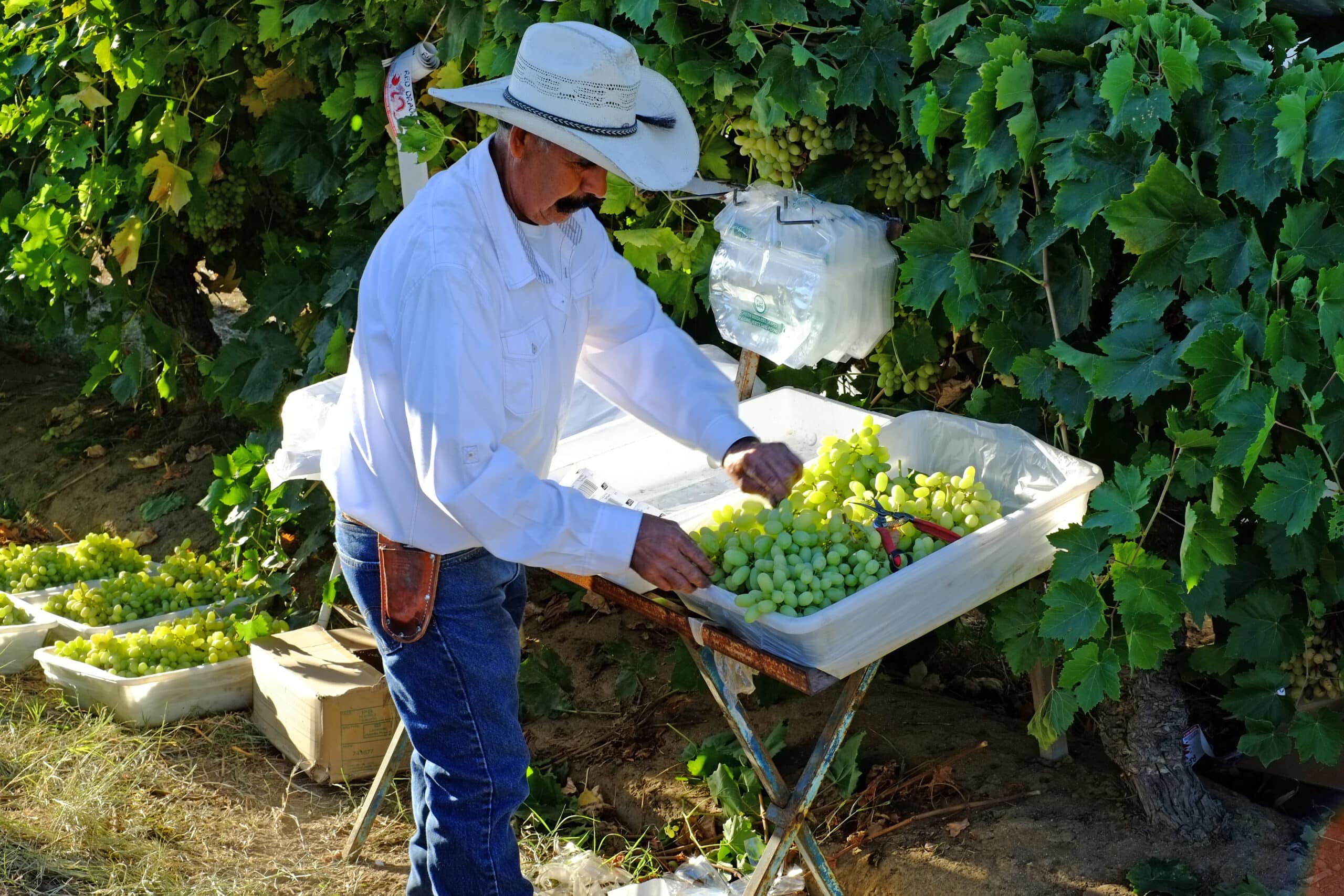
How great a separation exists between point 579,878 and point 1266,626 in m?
1.68

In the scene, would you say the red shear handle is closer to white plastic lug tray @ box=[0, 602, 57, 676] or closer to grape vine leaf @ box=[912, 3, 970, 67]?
grape vine leaf @ box=[912, 3, 970, 67]

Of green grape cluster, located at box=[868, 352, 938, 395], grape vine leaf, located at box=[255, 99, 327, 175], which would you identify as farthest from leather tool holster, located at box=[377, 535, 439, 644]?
grape vine leaf, located at box=[255, 99, 327, 175]

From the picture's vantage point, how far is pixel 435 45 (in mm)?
3906

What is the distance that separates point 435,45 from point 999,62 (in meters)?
1.98

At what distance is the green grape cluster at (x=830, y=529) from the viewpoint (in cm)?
228

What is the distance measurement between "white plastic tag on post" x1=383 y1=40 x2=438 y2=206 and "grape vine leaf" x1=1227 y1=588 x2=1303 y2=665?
8.16ft

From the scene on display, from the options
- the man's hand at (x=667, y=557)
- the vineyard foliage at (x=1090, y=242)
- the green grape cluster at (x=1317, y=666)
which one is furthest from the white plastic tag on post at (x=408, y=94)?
the green grape cluster at (x=1317, y=666)

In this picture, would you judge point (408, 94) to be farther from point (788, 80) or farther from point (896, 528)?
point (896, 528)

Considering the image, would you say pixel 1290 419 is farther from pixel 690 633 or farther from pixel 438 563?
pixel 438 563

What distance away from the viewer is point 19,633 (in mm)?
4477

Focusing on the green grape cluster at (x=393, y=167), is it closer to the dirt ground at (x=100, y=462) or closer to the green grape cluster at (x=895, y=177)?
the green grape cluster at (x=895, y=177)

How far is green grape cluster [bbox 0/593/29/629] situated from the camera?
4.57 m

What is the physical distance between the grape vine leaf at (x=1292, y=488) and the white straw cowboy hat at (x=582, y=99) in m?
1.15

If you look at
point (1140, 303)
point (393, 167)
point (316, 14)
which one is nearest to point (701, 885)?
point (1140, 303)
